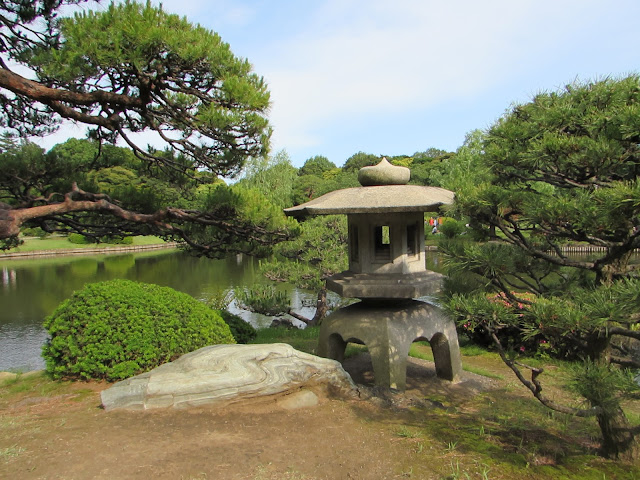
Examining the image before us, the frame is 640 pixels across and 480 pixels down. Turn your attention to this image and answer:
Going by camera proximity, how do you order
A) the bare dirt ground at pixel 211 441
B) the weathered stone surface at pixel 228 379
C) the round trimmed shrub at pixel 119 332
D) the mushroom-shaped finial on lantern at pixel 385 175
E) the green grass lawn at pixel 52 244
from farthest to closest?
the green grass lawn at pixel 52 244 → the mushroom-shaped finial on lantern at pixel 385 175 → the round trimmed shrub at pixel 119 332 → the weathered stone surface at pixel 228 379 → the bare dirt ground at pixel 211 441

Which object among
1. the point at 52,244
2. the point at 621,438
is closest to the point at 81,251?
the point at 52,244

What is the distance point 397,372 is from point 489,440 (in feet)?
5.17

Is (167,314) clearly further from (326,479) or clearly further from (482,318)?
(482,318)

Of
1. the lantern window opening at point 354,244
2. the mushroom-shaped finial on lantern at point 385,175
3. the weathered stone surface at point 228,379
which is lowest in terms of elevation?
the weathered stone surface at point 228,379

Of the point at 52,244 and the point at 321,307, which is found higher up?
the point at 52,244

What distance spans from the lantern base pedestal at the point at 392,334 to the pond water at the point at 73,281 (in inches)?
213

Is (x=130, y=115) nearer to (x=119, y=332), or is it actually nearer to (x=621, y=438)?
(x=119, y=332)

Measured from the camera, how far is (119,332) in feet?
15.4

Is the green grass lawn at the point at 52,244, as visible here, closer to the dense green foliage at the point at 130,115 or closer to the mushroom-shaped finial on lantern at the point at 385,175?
the dense green foliage at the point at 130,115

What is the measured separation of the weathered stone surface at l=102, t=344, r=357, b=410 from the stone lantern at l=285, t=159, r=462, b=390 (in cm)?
71

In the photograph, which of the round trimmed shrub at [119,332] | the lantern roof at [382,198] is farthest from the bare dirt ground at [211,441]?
the lantern roof at [382,198]

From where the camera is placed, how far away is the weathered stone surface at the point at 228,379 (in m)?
3.93

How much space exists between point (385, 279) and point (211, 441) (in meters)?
2.54

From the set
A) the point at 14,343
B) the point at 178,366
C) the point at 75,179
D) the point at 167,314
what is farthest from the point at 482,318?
the point at 14,343
